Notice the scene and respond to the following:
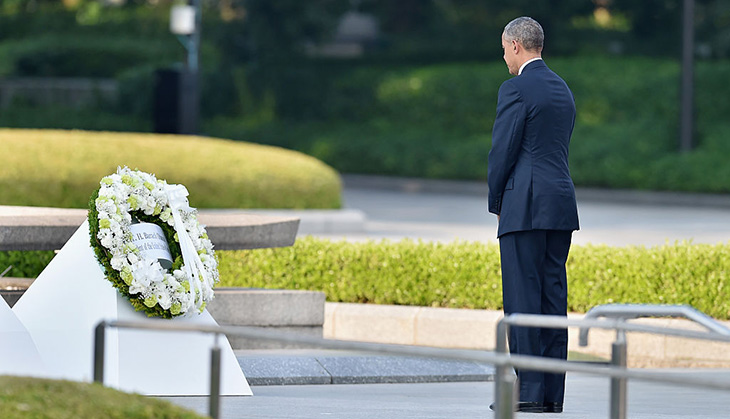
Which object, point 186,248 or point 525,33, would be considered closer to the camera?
point 525,33

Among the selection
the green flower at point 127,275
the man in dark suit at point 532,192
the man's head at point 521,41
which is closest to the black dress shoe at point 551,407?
the man in dark suit at point 532,192

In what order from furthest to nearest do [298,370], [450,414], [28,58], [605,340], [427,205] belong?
[28,58] → [427,205] → [605,340] → [298,370] → [450,414]

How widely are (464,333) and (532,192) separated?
2.93 metres

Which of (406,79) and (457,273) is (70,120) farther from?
(457,273)

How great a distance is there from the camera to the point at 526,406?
634 cm

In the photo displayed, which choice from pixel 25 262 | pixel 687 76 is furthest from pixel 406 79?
pixel 25 262

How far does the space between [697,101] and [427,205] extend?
22.0ft

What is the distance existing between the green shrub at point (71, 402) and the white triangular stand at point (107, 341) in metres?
2.30

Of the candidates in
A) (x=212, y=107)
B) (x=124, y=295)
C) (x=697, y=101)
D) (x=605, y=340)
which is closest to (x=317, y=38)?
(x=212, y=107)

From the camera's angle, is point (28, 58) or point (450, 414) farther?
point (28, 58)

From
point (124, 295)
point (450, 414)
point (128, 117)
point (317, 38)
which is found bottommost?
point (450, 414)

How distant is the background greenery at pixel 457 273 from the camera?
9234 mm

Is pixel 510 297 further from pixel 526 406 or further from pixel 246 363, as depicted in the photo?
pixel 246 363

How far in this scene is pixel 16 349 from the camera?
6.21m
